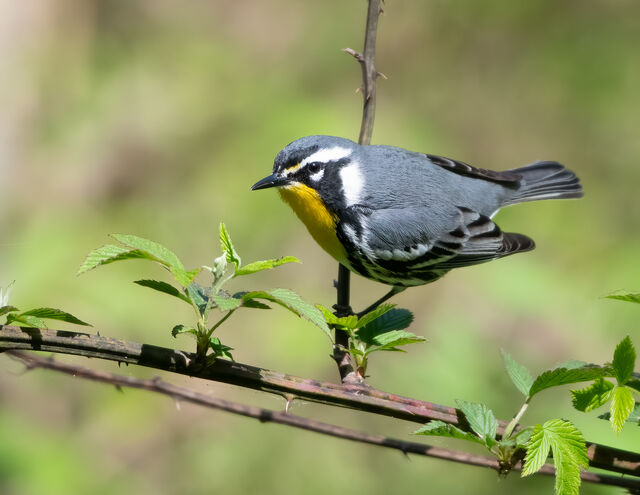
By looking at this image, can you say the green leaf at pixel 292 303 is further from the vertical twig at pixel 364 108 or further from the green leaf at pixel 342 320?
the vertical twig at pixel 364 108

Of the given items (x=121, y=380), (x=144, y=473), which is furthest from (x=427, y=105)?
(x=121, y=380)

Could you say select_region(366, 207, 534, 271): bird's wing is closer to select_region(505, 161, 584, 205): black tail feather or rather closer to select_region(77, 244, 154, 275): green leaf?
select_region(505, 161, 584, 205): black tail feather

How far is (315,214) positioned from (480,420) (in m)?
1.85

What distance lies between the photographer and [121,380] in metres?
1.56

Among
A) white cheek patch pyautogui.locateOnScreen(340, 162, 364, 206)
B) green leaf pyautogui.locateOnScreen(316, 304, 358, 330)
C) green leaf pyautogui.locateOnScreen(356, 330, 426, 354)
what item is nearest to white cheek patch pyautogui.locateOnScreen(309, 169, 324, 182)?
white cheek patch pyautogui.locateOnScreen(340, 162, 364, 206)

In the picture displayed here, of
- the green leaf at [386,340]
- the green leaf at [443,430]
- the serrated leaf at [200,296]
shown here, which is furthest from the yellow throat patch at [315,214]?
the green leaf at [443,430]

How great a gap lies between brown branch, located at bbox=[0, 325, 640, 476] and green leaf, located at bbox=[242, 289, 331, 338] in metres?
0.17

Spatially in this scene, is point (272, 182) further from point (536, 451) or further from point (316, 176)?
point (536, 451)

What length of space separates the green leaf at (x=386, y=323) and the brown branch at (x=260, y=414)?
43 centimetres

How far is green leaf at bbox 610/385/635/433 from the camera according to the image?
5.44 ft

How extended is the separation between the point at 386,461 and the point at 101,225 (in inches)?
102

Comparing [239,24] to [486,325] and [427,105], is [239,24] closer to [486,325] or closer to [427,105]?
[427,105]

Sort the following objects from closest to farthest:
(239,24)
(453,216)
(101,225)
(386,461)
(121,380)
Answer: (121,380)
(453,216)
(386,461)
(101,225)
(239,24)

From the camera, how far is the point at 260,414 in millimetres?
Answer: 1680
